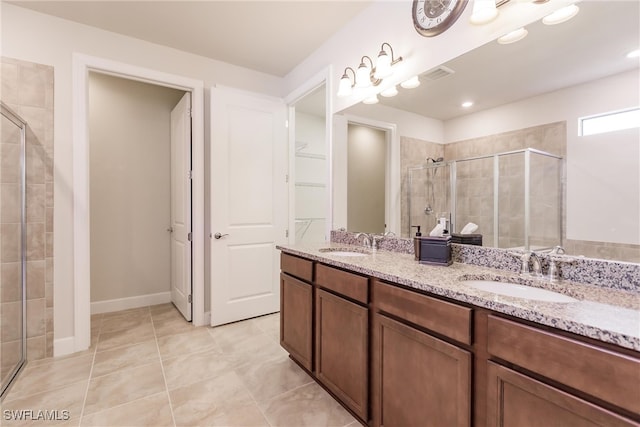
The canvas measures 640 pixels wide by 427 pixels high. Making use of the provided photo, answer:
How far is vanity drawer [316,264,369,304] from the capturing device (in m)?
1.46

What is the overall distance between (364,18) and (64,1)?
2.14 metres

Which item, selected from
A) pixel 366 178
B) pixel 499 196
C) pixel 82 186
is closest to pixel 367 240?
pixel 366 178

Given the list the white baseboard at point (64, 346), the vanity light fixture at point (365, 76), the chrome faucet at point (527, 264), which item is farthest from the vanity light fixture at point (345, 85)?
the white baseboard at point (64, 346)

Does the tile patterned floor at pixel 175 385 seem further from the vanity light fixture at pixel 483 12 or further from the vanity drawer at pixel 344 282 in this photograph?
the vanity light fixture at pixel 483 12

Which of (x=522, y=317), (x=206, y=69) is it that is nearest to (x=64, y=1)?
(x=206, y=69)

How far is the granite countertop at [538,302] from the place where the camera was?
733 millimetres

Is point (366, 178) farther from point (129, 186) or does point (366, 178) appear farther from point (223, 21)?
point (129, 186)

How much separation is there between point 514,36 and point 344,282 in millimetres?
1423

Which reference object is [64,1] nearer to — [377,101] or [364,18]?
[364,18]

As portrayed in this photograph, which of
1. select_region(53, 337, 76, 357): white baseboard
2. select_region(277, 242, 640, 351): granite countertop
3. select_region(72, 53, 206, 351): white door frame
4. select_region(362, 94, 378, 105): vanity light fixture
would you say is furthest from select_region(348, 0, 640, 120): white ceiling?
select_region(53, 337, 76, 357): white baseboard

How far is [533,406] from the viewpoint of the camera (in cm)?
85

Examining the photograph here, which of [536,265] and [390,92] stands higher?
[390,92]

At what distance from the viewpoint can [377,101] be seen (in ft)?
6.97

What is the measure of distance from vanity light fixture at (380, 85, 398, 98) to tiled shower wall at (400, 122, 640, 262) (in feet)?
1.12
